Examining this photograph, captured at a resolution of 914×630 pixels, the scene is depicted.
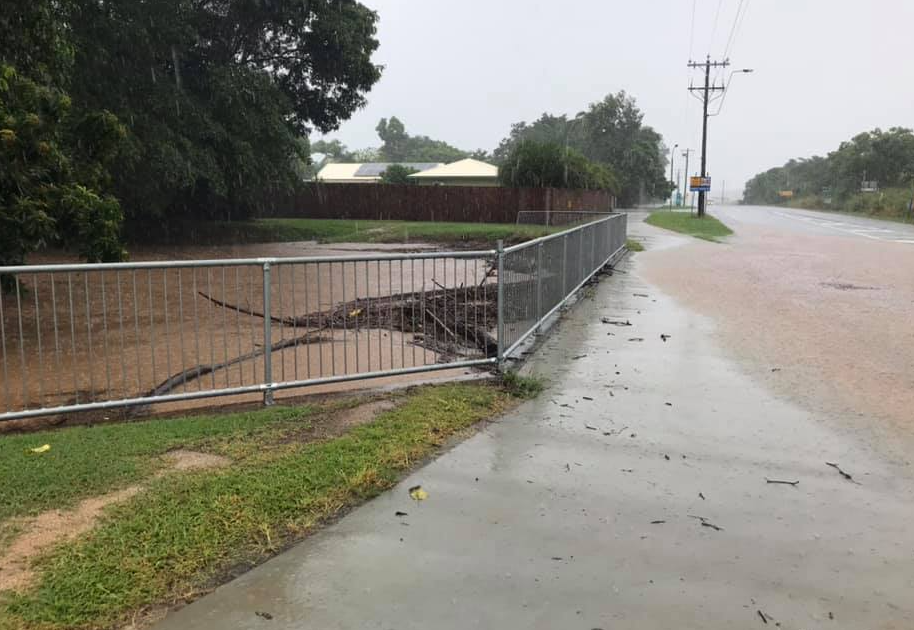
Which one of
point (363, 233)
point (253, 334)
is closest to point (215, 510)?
point (253, 334)

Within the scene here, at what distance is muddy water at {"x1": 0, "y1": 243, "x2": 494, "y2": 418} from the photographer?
21.9 ft

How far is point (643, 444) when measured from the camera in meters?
5.40

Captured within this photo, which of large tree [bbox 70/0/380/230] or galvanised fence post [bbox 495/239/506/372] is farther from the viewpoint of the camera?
large tree [bbox 70/0/380/230]

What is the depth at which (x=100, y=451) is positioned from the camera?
4828mm

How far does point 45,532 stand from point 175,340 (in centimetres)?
577

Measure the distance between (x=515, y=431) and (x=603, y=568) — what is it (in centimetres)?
208

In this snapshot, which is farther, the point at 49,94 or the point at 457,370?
the point at 49,94

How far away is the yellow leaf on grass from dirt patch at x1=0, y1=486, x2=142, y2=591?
1.55 metres

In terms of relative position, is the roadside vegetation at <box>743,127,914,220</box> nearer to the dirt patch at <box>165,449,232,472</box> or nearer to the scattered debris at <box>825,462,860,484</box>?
the scattered debris at <box>825,462,860,484</box>

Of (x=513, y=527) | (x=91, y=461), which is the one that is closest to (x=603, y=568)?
(x=513, y=527)

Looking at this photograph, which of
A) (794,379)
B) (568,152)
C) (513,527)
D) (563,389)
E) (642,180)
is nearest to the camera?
(513,527)

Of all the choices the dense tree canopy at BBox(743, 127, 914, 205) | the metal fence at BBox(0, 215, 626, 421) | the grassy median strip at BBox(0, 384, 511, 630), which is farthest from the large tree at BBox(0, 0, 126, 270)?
the dense tree canopy at BBox(743, 127, 914, 205)

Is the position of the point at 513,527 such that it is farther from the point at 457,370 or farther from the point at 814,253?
the point at 814,253

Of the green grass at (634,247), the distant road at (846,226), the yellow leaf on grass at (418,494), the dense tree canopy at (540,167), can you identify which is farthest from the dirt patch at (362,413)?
the dense tree canopy at (540,167)
